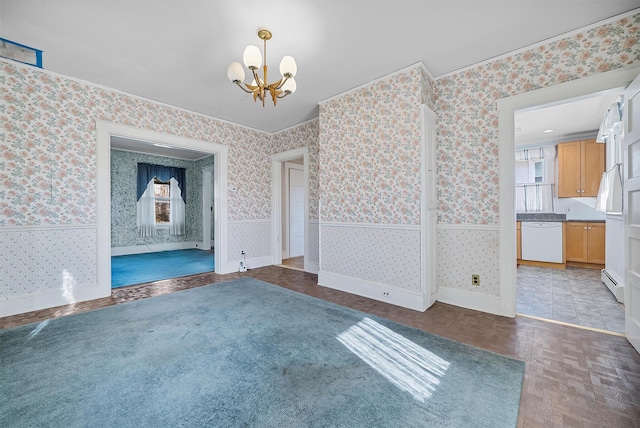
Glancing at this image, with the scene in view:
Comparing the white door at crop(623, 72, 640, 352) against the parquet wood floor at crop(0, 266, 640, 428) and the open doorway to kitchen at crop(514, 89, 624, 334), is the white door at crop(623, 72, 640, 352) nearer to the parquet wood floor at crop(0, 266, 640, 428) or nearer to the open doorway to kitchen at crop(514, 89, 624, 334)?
the parquet wood floor at crop(0, 266, 640, 428)

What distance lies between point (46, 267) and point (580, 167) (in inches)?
344

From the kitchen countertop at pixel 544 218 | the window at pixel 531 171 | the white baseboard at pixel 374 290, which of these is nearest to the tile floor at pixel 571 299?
the kitchen countertop at pixel 544 218

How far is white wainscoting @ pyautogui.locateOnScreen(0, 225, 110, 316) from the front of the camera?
2779 millimetres

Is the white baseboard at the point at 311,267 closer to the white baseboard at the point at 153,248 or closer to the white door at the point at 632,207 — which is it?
the white door at the point at 632,207

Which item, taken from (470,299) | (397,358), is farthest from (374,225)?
(397,358)

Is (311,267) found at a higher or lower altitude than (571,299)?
higher

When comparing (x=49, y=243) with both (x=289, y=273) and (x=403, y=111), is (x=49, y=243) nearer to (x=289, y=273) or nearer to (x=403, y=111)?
(x=289, y=273)

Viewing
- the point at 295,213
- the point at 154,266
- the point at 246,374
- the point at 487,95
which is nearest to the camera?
the point at 246,374

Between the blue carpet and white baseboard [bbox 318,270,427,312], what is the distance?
8.11ft

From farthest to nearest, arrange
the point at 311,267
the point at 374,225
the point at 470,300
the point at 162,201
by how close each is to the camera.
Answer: the point at 162,201, the point at 311,267, the point at 374,225, the point at 470,300

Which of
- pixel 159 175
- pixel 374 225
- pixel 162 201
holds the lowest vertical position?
pixel 374 225

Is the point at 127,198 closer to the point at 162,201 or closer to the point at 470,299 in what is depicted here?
the point at 162,201

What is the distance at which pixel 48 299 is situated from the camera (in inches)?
117

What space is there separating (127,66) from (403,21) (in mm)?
2969
